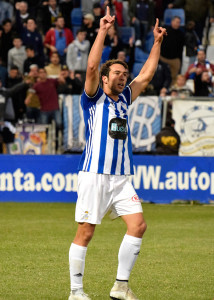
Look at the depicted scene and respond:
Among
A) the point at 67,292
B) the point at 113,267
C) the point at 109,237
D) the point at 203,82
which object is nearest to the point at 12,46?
the point at 203,82

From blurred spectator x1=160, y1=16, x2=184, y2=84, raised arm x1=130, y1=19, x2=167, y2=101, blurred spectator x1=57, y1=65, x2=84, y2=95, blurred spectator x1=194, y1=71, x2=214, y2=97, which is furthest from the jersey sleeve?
blurred spectator x1=160, y1=16, x2=184, y2=84

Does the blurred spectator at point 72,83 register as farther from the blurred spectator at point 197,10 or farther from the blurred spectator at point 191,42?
the blurred spectator at point 197,10

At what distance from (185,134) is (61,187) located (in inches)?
147

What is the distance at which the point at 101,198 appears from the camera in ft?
23.9

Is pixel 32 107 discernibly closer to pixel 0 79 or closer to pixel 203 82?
pixel 0 79

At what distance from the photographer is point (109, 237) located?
1234 centimetres

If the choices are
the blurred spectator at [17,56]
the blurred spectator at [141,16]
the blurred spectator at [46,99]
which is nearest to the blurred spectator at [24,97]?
the blurred spectator at [46,99]

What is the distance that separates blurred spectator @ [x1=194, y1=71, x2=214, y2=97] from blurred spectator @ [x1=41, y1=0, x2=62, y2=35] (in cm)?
561

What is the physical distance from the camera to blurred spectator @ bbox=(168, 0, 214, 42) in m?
25.4

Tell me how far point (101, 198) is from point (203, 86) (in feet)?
46.2

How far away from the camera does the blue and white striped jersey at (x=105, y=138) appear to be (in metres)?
7.34

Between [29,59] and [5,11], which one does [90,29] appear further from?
[5,11]

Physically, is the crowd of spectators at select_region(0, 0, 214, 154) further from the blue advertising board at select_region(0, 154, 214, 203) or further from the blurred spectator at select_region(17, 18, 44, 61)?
the blue advertising board at select_region(0, 154, 214, 203)

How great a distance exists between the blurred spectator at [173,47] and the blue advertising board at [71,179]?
6822 mm
